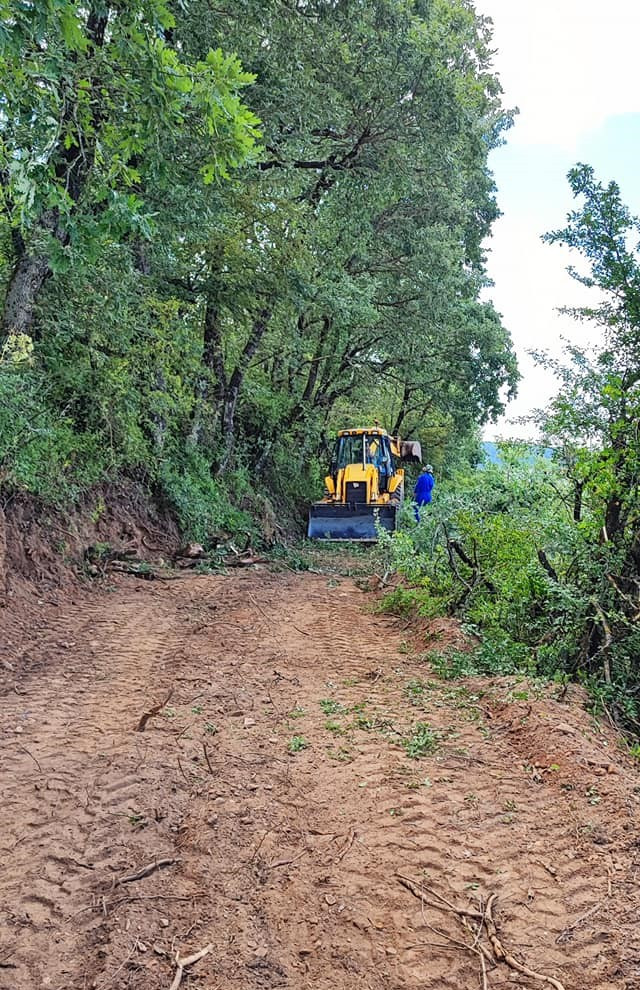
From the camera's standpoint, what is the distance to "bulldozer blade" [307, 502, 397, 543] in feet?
47.4

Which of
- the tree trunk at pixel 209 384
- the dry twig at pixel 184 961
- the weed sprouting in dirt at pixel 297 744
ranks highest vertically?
the tree trunk at pixel 209 384

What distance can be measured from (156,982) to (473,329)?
18559 millimetres

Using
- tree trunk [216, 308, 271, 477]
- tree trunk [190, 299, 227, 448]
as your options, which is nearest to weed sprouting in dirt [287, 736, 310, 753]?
tree trunk [190, 299, 227, 448]

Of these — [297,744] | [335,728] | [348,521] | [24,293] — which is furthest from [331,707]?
[348,521]

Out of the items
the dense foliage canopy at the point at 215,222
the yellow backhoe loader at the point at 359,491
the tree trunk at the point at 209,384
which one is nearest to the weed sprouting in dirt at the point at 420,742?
the dense foliage canopy at the point at 215,222

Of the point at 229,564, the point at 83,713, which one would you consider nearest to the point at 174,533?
the point at 229,564

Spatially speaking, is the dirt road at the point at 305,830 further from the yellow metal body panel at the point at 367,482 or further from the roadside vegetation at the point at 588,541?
the yellow metal body panel at the point at 367,482

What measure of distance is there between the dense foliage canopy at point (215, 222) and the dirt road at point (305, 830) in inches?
142

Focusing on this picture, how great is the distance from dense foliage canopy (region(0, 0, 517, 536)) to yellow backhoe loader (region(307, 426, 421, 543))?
7.16 ft

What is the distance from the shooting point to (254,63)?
9.28 meters

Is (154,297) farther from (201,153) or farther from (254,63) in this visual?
(254,63)

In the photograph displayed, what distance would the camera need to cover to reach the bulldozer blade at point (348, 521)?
47.4 ft

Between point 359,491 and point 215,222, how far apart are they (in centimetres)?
793

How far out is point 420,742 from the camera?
160 inches
